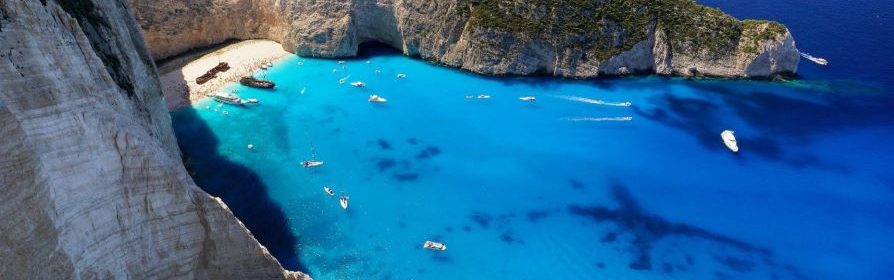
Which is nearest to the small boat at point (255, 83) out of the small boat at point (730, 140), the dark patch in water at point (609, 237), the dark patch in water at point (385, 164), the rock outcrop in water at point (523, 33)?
the rock outcrop in water at point (523, 33)

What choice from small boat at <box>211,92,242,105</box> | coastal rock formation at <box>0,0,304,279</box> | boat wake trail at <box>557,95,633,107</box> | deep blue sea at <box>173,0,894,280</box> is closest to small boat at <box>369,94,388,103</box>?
deep blue sea at <box>173,0,894,280</box>

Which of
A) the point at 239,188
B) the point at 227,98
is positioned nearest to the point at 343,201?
the point at 239,188

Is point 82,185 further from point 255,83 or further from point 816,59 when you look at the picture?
point 816,59

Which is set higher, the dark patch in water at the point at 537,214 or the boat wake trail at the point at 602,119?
the boat wake trail at the point at 602,119

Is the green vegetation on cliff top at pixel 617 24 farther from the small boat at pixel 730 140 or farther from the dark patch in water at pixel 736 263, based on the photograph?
the dark patch in water at pixel 736 263

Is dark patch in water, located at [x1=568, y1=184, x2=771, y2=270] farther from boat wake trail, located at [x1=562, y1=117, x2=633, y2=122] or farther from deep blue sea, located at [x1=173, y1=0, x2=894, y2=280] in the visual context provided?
boat wake trail, located at [x1=562, y1=117, x2=633, y2=122]

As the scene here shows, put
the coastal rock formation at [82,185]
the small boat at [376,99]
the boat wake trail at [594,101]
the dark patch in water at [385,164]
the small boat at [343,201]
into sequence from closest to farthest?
the coastal rock formation at [82,185]
the small boat at [343,201]
the dark patch in water at [385,164]
the small boat at [376,99]
the boat wake trail at [594,101]

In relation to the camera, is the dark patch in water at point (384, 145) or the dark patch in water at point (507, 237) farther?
the dark patch in water at point (384, 145)
